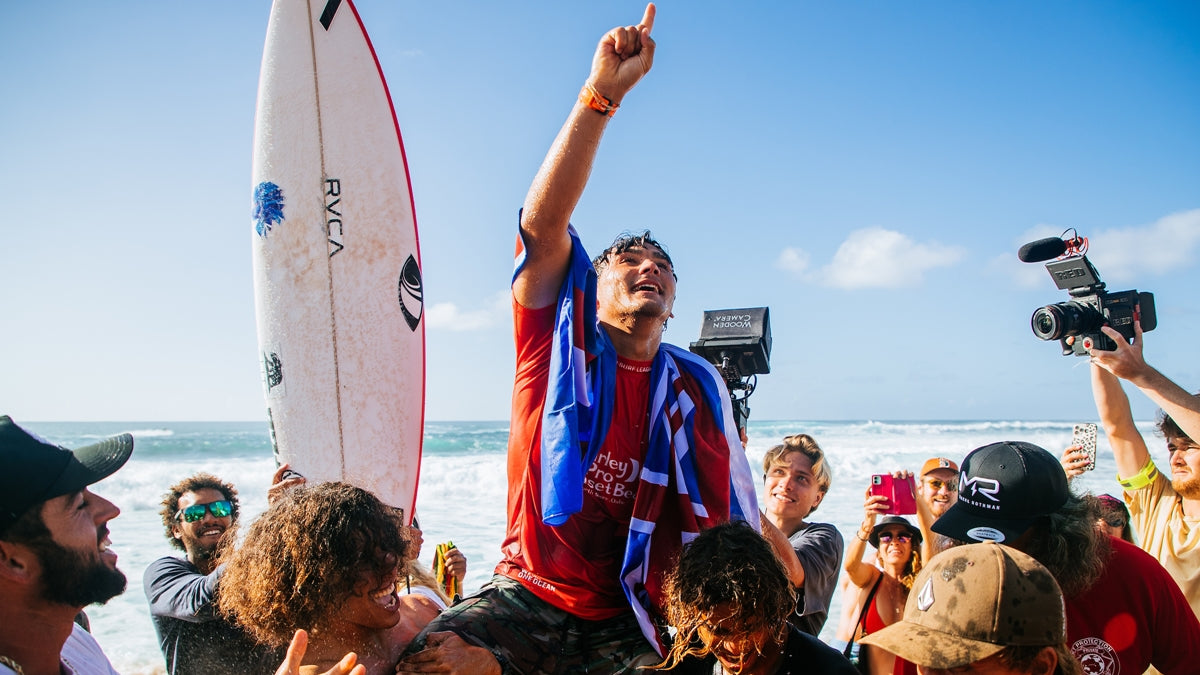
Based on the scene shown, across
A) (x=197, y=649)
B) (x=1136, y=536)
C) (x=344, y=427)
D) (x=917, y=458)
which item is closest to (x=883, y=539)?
(x=1136, y=536)

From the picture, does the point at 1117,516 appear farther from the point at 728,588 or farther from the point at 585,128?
the point at 585,128

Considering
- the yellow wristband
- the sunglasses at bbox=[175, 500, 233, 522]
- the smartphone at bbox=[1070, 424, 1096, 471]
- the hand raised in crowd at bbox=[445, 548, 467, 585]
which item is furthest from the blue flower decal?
the yellow wristband

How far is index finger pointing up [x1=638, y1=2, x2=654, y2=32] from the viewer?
216cm

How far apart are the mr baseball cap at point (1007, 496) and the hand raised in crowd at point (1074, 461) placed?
136cm

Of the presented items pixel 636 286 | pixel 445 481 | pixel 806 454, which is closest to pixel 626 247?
pixel 636 286

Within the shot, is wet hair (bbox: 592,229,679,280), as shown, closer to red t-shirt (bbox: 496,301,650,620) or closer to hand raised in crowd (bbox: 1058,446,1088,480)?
red t-shirt (bbox: 496,301,650,620)

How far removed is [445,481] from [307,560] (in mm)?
17957

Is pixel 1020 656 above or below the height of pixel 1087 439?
below

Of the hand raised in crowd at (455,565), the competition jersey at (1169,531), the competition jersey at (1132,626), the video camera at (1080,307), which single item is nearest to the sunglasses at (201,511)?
the hand raised in crowd at (455,565)

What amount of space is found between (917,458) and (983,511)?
87.3 feet

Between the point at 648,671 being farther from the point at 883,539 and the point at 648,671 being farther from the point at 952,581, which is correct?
the point at 883,539

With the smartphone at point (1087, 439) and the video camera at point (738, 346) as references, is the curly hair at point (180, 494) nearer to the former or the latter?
the video camera at point (738, 346)

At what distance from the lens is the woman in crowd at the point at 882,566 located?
10.9 feet

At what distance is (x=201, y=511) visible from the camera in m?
3.50
